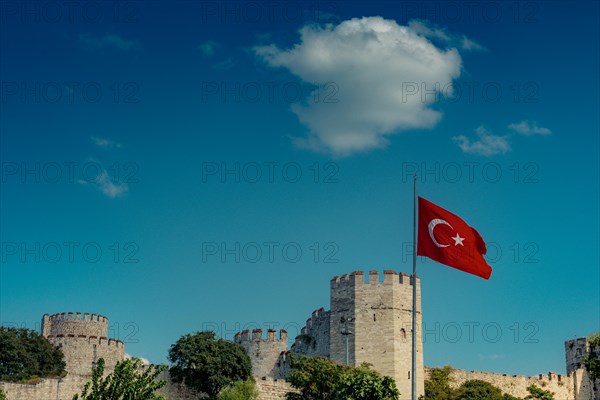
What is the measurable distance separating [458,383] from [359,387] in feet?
62.6

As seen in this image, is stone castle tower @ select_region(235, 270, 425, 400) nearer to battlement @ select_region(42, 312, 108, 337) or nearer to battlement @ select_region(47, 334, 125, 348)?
battlement @ select_region(47, 334, 125, 348)

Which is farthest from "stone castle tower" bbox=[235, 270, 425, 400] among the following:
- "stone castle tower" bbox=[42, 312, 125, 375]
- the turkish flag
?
the turkish flag

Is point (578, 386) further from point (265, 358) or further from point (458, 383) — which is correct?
point (265, 358)

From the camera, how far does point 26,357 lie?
173 feet

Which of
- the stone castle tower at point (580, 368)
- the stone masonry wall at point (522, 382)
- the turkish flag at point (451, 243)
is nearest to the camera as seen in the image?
the turkish flag at point (451, 243)

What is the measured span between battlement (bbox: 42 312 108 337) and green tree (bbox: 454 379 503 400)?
27453mm

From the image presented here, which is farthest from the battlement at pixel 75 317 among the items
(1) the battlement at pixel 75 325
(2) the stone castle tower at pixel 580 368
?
(2) the stone castle tower at pixel 580 368

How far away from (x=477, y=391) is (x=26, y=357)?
1009 inches

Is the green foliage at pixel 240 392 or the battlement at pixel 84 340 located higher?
the battlement at pixel 84 340

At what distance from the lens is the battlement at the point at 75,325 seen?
66.6 meters

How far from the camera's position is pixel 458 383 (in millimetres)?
55094

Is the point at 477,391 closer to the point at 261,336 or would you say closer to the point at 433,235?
the point at 261,336

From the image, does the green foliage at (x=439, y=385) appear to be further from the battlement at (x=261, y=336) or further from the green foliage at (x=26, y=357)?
the green foliage at (x=26, y=357)

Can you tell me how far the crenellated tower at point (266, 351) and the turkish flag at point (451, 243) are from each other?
30.8m
